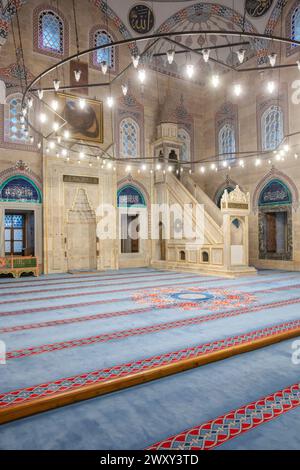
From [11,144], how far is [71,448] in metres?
7.88

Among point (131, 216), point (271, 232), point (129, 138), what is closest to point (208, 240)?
point (271, 232)

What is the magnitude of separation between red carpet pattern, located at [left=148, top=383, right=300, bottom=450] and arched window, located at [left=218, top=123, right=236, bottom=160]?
915cm

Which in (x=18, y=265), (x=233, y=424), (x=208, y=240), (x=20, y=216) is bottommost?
(x=233, y=424)

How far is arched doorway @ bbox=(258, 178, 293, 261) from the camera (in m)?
8.70

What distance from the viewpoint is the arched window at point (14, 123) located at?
26.6 feet

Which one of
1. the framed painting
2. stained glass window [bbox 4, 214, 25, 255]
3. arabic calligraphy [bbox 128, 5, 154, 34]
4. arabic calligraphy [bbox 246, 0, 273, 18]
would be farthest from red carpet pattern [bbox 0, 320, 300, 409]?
arabic calligraphy [bbox 128, 5, 154, 34]

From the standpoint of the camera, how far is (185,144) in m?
11.3

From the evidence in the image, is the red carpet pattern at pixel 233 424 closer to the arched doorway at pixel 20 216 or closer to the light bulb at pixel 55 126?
the light bulb at pixel 55 126

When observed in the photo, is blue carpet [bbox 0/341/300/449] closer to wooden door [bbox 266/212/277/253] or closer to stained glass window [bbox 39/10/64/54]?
wooden door [bbox 266/212/277/253]

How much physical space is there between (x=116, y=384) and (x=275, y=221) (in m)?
8.46

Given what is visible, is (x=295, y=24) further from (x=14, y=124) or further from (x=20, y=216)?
(x=20, y=216)

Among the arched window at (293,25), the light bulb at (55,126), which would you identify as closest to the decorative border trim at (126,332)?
the light bulb at (55,126)

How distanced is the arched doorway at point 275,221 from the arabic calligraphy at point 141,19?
564cm
